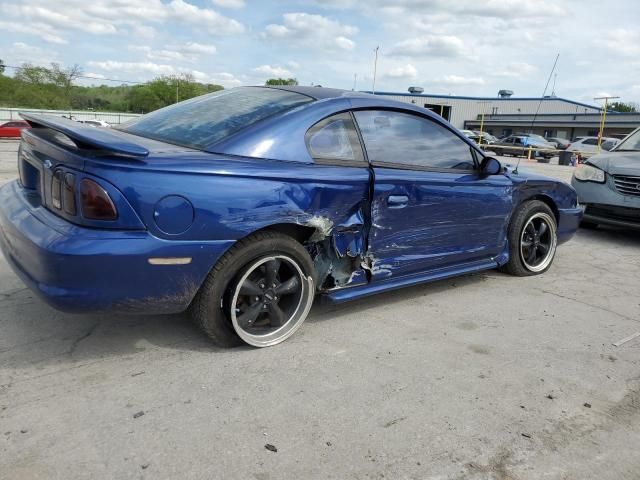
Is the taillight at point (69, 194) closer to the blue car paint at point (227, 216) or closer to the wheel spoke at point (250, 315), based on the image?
the blue car paint at point (227, 216)

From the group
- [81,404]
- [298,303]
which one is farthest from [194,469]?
[298,303]

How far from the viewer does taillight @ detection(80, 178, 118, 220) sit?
92.7 inches

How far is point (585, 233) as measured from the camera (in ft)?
23.1

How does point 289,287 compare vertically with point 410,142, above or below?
below

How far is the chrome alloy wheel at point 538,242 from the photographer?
4656 mm

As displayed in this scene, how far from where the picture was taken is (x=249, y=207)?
8.82 feet

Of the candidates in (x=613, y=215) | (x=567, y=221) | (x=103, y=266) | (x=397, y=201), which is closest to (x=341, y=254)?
(x=397, y=201)

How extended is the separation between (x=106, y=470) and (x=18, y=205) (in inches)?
64.4

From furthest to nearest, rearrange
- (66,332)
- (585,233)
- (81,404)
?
(585,233) < (66,332) < (81,404)

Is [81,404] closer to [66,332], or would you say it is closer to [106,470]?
[106,470]

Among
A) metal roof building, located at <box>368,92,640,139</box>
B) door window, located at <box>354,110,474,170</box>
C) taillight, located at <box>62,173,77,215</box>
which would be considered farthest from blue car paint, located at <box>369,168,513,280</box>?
metal roof building, located at <box>368,92,640,139</box>

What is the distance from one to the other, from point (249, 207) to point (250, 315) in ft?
2.12

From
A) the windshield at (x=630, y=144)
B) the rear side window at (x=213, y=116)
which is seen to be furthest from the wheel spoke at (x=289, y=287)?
the windshield at (x=630, y=144)

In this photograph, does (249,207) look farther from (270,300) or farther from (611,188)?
(611,188)
